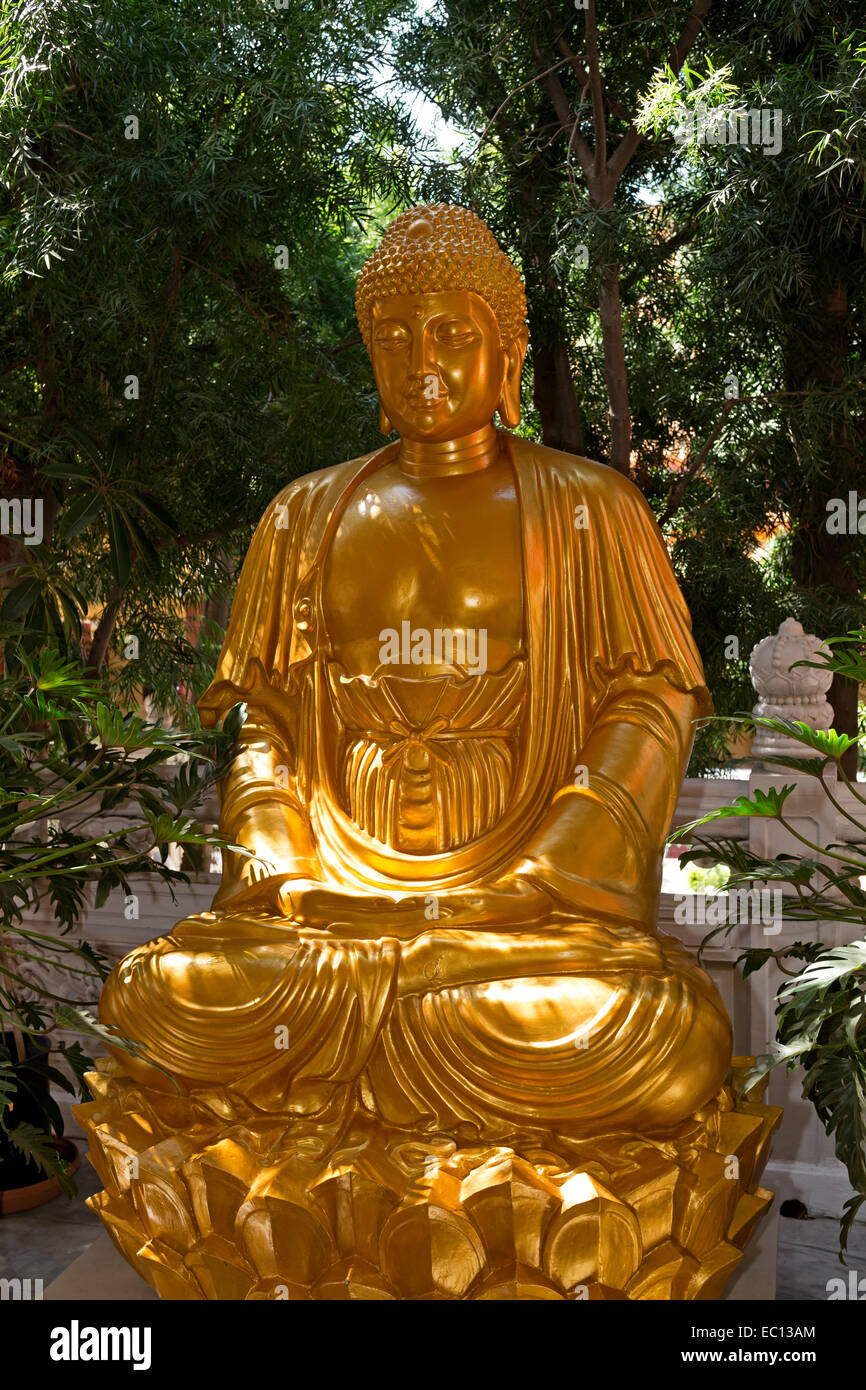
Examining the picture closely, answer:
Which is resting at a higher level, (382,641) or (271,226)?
(271,226)

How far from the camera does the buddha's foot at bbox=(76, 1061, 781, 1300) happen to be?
2115mm

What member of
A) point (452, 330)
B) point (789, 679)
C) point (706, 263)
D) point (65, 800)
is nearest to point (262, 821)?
point (65, 800)

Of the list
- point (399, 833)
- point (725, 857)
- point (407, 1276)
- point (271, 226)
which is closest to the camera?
point (407, 1276)

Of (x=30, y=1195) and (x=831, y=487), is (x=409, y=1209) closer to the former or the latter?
(x=30, y=1195)

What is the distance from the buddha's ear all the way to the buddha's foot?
1489mm

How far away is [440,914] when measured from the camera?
243 centimetres

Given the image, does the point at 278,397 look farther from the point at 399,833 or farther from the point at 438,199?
the point at 399,833

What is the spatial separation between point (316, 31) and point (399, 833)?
2.31 metres

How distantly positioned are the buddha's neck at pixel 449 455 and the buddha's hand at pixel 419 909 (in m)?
0.96

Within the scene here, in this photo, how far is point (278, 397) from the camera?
4.15 metres

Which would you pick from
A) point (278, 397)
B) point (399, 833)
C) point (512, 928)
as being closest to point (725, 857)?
point (512, 928)

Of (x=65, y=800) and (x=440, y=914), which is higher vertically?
(x=65, y=800)

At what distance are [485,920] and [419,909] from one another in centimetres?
12

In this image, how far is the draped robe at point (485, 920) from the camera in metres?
2.25
